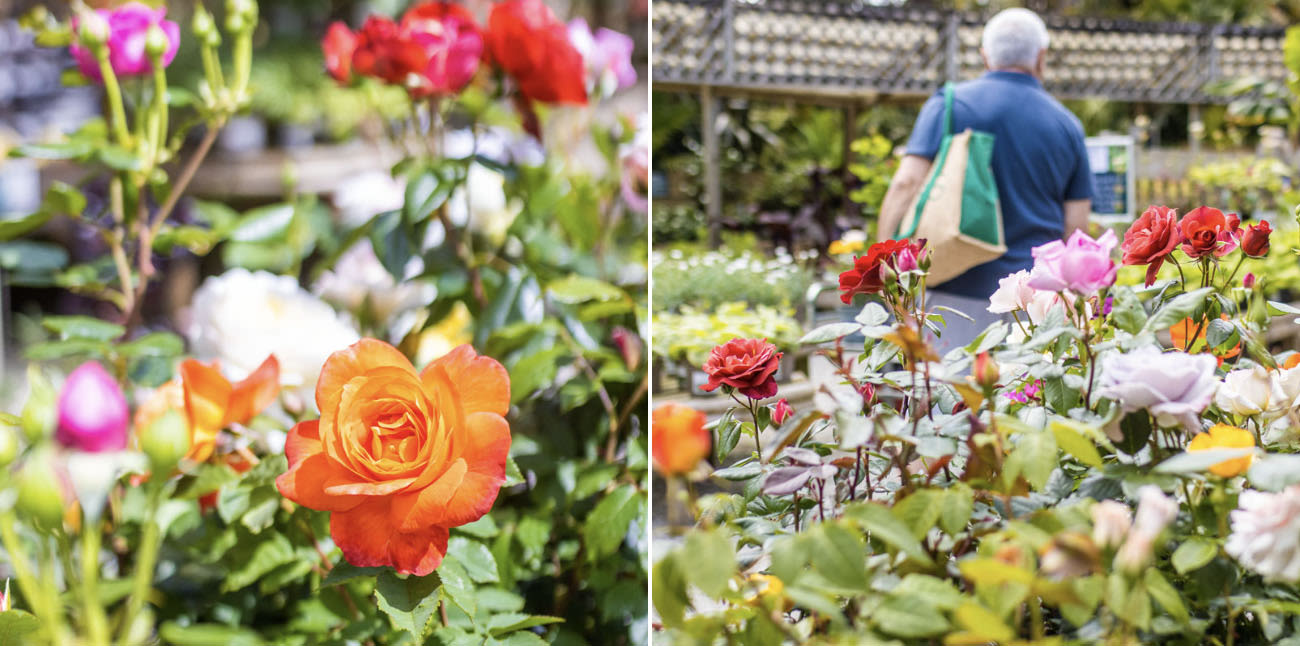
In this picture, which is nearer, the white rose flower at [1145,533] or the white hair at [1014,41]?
the white rose flower at [1145,533]

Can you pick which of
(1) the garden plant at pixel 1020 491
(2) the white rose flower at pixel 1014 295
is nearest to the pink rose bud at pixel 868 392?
(1) the garden plant at pixel 1020 491

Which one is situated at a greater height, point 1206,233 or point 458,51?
point 458,51

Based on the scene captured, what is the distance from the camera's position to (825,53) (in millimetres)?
4523

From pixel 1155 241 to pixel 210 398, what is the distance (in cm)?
60

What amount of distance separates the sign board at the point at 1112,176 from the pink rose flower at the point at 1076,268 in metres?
2.09

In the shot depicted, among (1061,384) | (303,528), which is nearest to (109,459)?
(303,528)

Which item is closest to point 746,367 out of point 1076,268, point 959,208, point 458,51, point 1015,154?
point 1076,268

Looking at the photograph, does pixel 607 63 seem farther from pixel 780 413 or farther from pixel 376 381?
pixel 376 381

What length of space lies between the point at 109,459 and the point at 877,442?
338 millimetres

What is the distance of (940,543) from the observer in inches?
17.7

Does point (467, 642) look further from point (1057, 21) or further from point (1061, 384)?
point (1057, 21)

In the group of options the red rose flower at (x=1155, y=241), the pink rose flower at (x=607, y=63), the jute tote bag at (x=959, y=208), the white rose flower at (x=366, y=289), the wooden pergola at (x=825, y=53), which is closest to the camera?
the red rose flower at (x=1155, y=241)

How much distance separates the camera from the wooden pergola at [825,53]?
14.1ft

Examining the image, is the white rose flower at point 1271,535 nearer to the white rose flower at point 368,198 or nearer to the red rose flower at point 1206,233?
the red rose flower at point 1206,233
